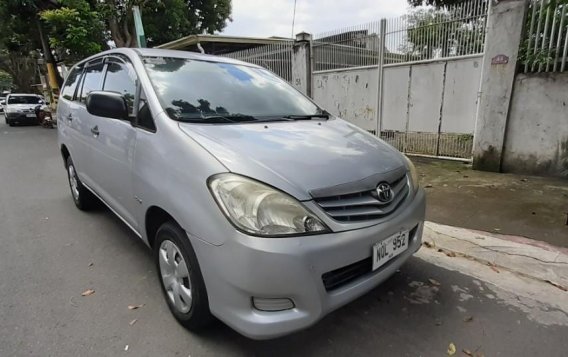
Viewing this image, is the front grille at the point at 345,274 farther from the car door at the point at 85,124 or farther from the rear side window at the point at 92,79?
the rear side window at the point at 92,79

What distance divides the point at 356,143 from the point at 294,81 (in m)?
6.79

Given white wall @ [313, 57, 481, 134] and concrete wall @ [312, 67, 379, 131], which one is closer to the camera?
white wall @ [313, 57, 481, 134]

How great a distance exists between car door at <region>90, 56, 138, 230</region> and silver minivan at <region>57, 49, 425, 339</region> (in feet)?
0.06

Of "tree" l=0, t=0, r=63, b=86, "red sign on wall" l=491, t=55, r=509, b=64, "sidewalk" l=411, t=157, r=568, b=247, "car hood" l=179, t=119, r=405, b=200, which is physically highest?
"tree" l=0, t=0, r=63, b=86

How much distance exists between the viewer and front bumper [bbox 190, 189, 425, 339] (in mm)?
1621

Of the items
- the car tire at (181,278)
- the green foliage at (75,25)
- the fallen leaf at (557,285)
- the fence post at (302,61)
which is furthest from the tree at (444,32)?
the green foliage at (75,25)

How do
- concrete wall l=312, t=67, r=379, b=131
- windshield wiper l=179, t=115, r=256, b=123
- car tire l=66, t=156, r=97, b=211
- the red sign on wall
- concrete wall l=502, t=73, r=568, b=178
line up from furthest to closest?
concrete wall l=312, t=67, r=379, b=131 < the red sign on wall < concrete wall l=502, t=73, r=568, b=178 < car tire l=66, t=156, r=97, b=211 < windshield wiper l=179, t=115, r=256, b=123

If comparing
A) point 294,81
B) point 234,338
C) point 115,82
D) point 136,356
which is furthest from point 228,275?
point 294,81

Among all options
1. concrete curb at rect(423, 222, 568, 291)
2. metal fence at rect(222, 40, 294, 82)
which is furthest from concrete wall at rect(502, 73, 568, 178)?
metal fence at rect(222, 40, 294, 82)

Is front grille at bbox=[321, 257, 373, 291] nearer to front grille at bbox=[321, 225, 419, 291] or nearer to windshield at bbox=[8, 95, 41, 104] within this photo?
front grille at bbox=[321, 225, 419, 291]

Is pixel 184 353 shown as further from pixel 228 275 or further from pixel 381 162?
pixel 381 162

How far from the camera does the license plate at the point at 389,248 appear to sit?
193 cm

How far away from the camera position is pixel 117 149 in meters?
2.69

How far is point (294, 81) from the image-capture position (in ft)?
28.9
